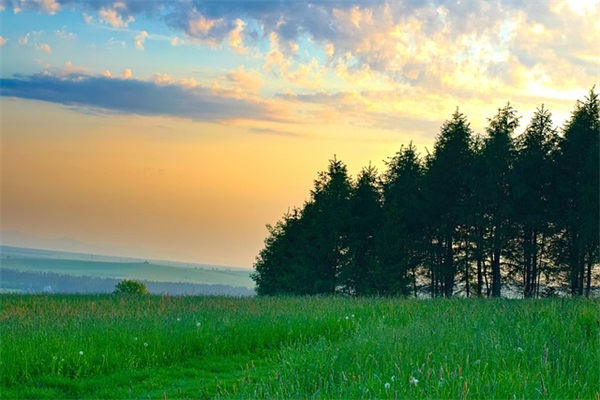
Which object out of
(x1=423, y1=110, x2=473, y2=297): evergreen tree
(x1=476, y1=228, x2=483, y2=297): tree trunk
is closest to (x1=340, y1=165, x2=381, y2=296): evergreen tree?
(x1=423, y1=110, x2=473, y2=297): evergreen tree

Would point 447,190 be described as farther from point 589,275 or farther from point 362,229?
point 589,275

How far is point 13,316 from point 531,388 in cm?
1896

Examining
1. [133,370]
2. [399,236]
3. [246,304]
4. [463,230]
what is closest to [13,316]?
[246,304]

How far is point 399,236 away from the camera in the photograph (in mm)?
47000

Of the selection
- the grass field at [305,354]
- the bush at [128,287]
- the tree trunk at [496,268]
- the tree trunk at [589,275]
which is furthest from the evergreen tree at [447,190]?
the bush at [128,287]

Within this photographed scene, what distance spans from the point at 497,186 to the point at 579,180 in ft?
16.7

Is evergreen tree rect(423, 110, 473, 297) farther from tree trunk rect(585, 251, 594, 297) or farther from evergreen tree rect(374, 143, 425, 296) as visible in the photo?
tree trunk rect(585, 251, 594, 297)

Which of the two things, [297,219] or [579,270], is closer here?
[579,270]

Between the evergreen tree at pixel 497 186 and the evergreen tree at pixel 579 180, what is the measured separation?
3.45m

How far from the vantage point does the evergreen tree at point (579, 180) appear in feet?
131

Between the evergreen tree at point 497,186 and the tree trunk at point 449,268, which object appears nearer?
the evergreen tree at point 497,186

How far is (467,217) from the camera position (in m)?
44.5

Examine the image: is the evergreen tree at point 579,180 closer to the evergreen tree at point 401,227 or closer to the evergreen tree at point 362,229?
the evergreen tree at point 401,227

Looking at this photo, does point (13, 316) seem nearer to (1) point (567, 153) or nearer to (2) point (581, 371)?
(2) point (581, 371)
